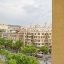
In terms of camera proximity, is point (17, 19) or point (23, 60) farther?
point (17, 19)

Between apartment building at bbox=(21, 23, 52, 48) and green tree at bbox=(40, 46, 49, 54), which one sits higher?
apartment building at bbox=(21, 23, 52, 48)

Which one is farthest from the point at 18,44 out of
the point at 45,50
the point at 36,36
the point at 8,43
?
the point at 45,50

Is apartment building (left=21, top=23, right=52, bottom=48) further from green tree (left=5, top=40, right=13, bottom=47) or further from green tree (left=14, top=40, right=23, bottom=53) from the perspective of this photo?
green tree (left=5, top=40, right=13, bottom=47)

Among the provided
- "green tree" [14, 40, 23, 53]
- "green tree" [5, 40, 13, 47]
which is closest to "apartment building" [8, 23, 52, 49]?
"green tree" [14, 40, 23, 53]

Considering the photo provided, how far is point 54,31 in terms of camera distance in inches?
16.4

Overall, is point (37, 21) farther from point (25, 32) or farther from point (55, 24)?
point (55, 24)

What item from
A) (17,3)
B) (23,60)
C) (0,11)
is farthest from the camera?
(17,3)

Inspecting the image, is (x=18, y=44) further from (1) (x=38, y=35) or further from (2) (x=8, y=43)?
(1) (x=38, y=35)

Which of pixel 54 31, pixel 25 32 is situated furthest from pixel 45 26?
pixel 54 31

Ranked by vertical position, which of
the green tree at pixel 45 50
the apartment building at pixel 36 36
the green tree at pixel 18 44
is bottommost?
the green tree at pixel 45 50

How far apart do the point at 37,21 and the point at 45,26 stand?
39 centimetres

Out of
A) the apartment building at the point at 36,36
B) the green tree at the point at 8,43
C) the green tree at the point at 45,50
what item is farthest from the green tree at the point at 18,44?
the green tree at the point at 45,50

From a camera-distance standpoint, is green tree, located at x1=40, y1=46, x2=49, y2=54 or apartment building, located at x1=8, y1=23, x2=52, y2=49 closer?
green tree, located at x1=40, y1=46, x2=49, y2=54

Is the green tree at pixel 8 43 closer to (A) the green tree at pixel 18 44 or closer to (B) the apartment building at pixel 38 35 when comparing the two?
(A) the green tree at pixel 18 44
